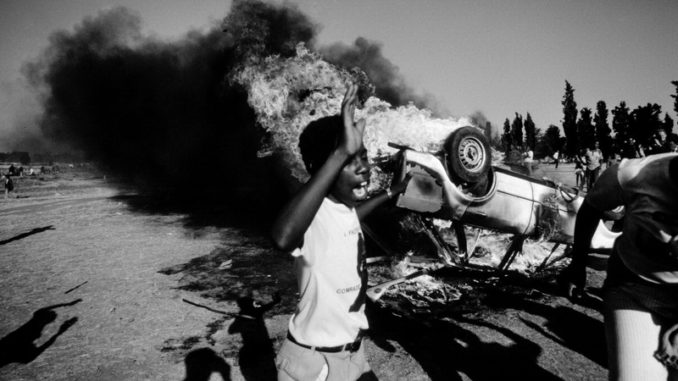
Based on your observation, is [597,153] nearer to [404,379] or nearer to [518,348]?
[518,348]

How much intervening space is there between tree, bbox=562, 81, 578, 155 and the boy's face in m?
49.6

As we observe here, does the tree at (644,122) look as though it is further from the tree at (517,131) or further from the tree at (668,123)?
the tree at (517,131)

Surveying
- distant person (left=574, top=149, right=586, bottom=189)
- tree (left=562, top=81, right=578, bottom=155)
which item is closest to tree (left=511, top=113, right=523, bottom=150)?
tree (left=562, top=81, right=578, bottom=155)

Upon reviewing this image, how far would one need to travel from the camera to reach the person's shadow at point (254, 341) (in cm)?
356

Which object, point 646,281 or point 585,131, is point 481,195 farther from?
point 585,131

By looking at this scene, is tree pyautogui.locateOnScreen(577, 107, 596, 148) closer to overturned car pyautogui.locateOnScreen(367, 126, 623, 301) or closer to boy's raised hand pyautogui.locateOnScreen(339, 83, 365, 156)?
overturned car pyautogui.locateOnScreen(367, 126, 623, 301)

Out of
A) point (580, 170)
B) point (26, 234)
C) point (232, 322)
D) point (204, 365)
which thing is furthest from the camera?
point (580, 170)

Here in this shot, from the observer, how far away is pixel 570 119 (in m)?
47.0

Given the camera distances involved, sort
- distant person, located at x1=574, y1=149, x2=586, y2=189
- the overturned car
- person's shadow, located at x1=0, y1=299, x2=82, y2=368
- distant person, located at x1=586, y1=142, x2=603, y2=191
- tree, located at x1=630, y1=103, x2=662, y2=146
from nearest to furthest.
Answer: person's shadow, located at x1=0, y1=299, x2=82, y2=368, the overturned car, distant person, located at x1=586, y1=142, x2=603, y2=191, distant person, located at x1=574, y1=149, x2=586, y2=189, tree, located at x1=630, y1=103, x2=662, y2=146

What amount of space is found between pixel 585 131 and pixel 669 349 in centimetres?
5017

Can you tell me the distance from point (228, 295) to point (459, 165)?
14.2 feet

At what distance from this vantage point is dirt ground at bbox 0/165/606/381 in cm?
364

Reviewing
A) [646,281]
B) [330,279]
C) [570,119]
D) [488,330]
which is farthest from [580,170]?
[570,119]

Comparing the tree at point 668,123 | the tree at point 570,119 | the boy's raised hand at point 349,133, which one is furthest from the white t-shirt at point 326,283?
the tree at point 570,119
